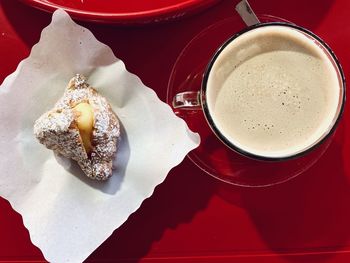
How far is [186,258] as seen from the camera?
1182 mm

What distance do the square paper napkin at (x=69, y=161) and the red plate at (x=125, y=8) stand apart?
4cm

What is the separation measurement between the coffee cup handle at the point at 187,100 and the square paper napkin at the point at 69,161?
0.9 inches

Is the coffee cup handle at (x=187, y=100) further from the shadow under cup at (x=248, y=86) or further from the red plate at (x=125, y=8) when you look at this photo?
the red plate at (x=125, y=8)

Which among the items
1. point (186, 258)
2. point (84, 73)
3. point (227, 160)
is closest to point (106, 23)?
point (84, 73)

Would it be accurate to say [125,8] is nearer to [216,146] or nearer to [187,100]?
[187,100]

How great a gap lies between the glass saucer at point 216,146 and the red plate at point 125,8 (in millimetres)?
74

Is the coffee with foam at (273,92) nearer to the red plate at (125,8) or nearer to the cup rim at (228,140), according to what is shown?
the cup rim at (228,140)

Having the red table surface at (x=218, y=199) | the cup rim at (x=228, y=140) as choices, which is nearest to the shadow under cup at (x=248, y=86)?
the cup rim at (x=228, y=140)

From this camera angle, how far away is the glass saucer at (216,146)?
45.8 inches

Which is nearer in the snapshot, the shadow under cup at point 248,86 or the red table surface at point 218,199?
the shadow under cup at point 248,86

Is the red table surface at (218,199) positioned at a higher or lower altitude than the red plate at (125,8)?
lower

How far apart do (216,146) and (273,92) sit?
0.18m

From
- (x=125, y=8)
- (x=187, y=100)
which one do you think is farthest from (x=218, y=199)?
(x=125, y=8)

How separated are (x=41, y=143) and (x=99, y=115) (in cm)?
13
